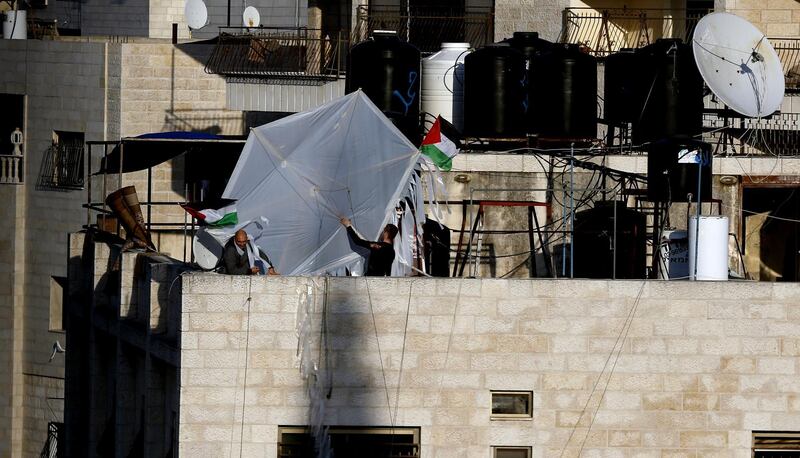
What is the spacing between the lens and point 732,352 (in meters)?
26.5

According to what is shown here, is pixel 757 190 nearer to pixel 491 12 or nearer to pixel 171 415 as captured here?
pixel 491 12

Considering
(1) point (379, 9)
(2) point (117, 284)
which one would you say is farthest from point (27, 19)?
(2) point (117, 284)

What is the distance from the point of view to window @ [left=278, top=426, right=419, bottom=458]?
86.0 feet

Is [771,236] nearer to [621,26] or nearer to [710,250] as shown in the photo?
[621,26]

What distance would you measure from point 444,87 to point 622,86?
3070 mm

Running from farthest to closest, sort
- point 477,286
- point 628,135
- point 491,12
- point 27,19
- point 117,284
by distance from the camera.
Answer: point 27,19, point 491,12, point 628,135, point 117,284, point 477,286

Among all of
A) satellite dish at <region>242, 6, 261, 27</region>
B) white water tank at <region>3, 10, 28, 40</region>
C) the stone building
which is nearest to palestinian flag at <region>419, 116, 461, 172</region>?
the stone building

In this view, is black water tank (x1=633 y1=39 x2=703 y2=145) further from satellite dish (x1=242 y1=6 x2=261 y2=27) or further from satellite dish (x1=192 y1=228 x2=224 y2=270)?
satellite dish (x1=242 y1=6 x2=261 y2=27)

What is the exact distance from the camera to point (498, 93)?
34.7 meters

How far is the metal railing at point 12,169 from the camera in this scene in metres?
47.3

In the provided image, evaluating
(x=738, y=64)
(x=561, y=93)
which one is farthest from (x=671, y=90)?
(x=738, y=64)

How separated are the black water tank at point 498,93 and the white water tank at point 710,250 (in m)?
7.41

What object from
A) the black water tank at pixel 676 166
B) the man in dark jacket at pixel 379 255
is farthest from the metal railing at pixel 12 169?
the black water tank at pixel 676 166

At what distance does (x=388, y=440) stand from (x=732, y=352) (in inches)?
176
